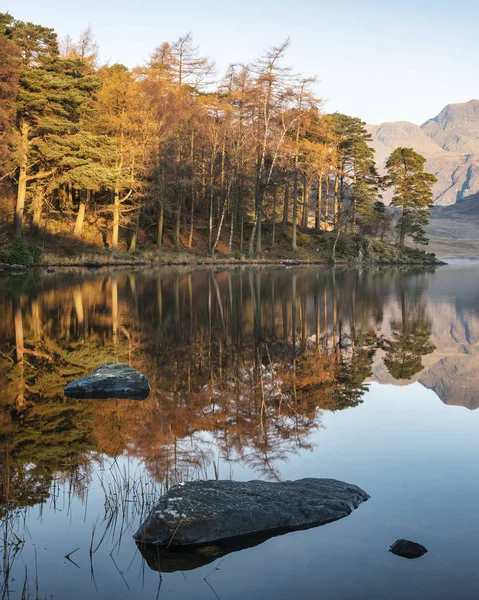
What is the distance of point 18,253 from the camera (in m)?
37.8

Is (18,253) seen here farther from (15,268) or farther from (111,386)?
(111,386)

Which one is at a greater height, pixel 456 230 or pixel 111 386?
pixel 456 230

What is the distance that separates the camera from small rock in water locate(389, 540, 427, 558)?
14.1 ft

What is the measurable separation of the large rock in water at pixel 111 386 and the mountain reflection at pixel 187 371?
0.71ft

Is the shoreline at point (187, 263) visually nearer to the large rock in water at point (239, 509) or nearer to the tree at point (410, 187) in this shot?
the tree at point (410, 187)

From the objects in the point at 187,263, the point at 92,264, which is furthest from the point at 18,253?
the point at 187,263

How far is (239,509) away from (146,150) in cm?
4281

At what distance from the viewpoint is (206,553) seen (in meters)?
4.45

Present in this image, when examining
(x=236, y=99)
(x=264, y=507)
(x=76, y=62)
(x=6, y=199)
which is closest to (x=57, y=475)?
(x=264, y=507)

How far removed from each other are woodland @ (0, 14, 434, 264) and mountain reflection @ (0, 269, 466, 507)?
18832 millimetres

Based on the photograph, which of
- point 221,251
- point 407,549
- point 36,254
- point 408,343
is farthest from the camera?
point 221,251

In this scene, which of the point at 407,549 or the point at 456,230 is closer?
the point at 407,549

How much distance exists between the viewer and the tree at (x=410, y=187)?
7156cm

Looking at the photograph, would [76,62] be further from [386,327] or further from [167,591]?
[167,591]
